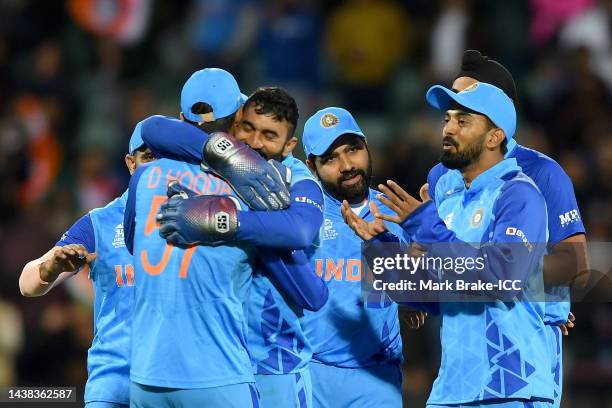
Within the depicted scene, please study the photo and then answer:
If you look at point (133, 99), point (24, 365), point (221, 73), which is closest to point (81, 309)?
point (24, 365)

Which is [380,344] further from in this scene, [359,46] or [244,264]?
[359,46]

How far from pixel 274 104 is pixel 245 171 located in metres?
0.63

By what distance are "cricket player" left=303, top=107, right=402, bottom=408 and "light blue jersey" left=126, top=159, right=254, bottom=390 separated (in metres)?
1.19

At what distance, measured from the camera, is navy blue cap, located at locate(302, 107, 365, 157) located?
21.8 ft

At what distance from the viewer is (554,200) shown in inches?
260

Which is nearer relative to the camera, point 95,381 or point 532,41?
point 95,381

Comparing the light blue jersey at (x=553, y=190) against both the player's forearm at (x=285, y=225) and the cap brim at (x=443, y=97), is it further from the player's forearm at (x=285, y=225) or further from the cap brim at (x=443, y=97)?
the player's forearm at (x=285, y=225)

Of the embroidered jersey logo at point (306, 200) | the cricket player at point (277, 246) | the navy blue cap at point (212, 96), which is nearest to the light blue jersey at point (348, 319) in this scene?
the cricket player at point (277, 246)

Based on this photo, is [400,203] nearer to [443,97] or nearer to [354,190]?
[443,97]

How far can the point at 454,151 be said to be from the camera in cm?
597

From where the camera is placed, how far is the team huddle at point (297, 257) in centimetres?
526

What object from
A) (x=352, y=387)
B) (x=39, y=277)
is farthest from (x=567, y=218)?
(x=39, y=277)

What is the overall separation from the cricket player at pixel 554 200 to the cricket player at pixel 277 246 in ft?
3.38

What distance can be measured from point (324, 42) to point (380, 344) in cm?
676
